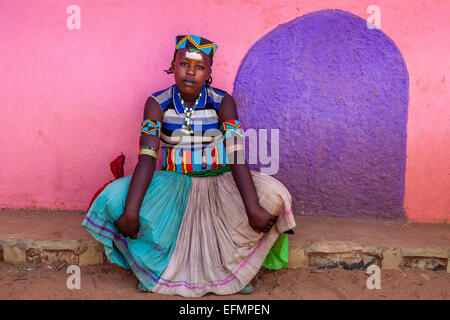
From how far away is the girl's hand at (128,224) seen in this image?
2294 millimetres

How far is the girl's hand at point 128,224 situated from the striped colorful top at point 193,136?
54cm

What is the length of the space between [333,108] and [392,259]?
124 centimetres

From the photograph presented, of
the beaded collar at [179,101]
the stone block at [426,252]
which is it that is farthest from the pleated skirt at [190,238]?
the stone block at [426,252]

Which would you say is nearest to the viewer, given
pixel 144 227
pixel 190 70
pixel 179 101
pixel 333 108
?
pixel 144 227

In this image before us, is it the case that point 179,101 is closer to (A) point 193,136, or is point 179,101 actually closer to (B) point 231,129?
(A) point 193,136

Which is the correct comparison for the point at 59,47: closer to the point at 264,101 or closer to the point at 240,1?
the point at 240,1

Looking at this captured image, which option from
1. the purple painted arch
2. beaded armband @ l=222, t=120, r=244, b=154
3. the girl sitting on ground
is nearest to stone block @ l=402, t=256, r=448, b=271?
the purple painted arch

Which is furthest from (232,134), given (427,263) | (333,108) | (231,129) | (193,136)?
(427,263)

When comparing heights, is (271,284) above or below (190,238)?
below

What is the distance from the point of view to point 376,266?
2674 mm

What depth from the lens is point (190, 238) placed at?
2449 millimetres

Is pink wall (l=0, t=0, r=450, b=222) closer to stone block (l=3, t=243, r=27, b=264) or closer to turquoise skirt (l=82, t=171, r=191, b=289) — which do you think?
stone block (l=3, t=243, r=27, b=264)

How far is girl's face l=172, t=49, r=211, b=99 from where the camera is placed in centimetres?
260
